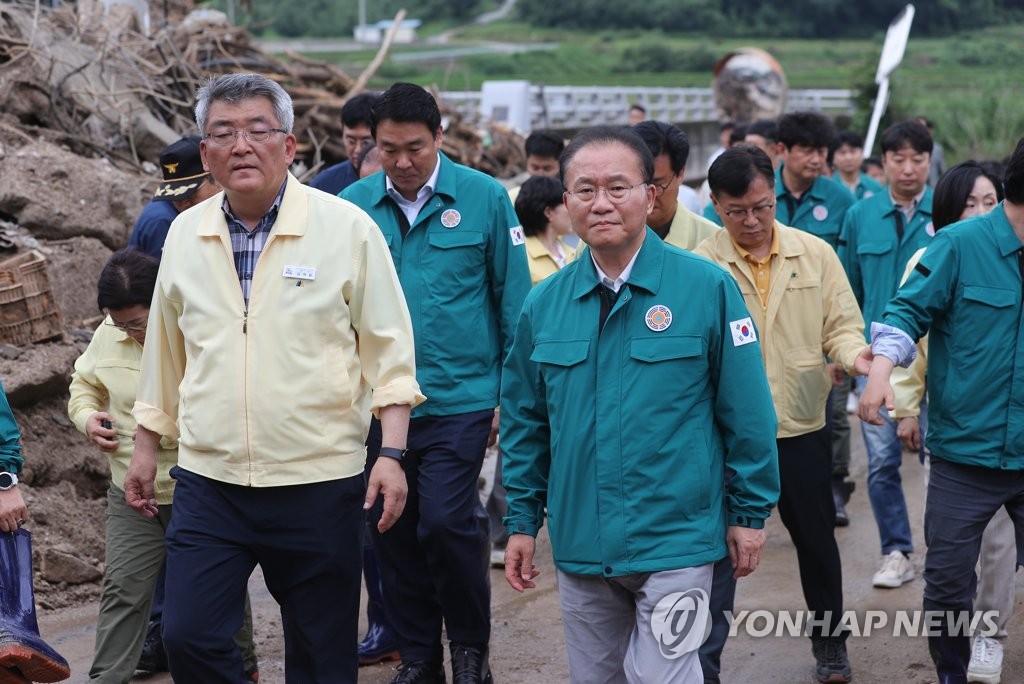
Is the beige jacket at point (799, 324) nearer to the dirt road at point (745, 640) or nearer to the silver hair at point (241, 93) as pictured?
the dirt road at point (745, 640)

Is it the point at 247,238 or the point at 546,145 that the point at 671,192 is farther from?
the point at 546,145

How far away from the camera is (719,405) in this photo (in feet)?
12.6

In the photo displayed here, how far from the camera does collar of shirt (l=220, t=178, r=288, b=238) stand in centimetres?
410

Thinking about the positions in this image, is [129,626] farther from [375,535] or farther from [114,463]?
[375,535]

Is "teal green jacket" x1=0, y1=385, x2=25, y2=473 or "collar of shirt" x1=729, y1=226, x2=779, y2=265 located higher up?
"collar of shirt" x1=729, y1=226, x2=779, y2=265

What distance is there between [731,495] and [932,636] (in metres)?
1.49

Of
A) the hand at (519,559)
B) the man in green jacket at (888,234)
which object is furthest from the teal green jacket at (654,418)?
the man in green jacket at (888,234)

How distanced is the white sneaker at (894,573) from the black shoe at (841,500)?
4.17 ft

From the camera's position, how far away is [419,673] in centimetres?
532

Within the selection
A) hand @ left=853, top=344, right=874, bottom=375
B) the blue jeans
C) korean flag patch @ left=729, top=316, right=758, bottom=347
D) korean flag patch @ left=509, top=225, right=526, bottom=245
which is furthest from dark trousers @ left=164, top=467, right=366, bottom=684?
the blue jeans

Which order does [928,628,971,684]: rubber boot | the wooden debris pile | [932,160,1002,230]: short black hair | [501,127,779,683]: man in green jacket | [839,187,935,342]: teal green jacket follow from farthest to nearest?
the wooden debris pile, [839,187,935,342]: teal green jacket, [932,160,1002,230]: short black hair, [928,628,971,684]: rubber boot, [501,127,779,683]: man in green jacket

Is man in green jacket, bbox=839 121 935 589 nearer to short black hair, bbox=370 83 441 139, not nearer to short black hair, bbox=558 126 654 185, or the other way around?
short black hair, bbox=370 83 441 139

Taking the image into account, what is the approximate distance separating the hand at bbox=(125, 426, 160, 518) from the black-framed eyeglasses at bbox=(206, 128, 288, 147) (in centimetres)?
98

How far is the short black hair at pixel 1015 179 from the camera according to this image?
4.58 meters
